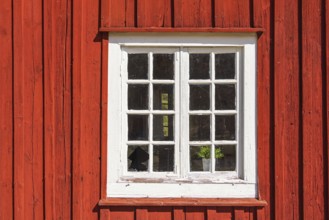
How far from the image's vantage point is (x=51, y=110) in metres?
5.40

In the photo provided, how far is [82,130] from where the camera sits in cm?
540

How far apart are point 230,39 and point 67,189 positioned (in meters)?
1.91

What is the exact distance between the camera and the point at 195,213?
5387 millimetres

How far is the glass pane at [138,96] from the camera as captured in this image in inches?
216

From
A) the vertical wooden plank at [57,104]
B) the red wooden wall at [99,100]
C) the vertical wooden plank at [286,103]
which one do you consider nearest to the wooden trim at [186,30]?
the red wooden wall at [99,100]

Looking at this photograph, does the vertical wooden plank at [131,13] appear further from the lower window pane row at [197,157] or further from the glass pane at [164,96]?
the lower window pane row at [197,157]

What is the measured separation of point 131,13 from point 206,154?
1389 mm

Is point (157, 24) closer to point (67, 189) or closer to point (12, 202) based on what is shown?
point (67, 189)

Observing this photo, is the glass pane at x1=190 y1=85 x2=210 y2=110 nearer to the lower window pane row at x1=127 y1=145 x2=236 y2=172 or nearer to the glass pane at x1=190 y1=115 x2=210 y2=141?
the glass pane at x1=190 y1=115 x2=210 y2=141

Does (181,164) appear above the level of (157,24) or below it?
below

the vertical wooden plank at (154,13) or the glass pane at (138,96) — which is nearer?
the vertical wooden plank at (154,13)

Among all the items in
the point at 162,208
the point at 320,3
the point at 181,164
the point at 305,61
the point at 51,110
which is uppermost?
the point at 320,3

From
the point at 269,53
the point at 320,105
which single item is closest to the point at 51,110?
the point at 269,53

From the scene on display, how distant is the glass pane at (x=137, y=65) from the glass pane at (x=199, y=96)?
45 centimetres
